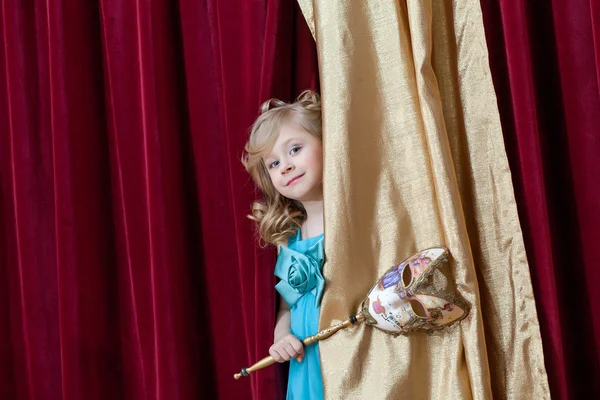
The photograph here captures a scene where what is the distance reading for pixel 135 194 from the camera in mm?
1754

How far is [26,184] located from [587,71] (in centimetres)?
142

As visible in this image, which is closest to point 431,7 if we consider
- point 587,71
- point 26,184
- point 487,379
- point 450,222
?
point 587,71

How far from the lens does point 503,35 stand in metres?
1.44

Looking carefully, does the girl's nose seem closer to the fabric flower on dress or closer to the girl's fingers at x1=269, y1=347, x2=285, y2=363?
the fabric flower on dress

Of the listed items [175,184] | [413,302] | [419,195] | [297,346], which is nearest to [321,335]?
[297,346]

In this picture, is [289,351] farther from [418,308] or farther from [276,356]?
[418,308]

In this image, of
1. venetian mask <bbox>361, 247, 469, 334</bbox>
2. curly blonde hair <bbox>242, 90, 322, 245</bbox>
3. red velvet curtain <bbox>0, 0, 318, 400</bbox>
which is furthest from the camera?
red velvet curtain <bbox>0, 0, 318, 400</bbox>

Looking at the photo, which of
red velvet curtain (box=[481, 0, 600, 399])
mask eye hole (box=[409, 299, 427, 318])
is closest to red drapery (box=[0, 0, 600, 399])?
red velvet curtain (box=[481, 0, 600, 399])

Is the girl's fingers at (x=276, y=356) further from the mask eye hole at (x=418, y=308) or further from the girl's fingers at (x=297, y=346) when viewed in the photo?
the mask eye hole at (x=418, y=308)

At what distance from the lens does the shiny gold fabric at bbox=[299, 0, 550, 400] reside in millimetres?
1302

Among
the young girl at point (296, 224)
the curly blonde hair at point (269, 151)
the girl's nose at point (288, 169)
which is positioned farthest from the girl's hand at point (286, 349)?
the girl's nose at point (288, 169)

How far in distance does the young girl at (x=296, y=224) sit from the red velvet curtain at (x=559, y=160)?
40 cm

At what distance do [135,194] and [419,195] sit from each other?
29.5 inches

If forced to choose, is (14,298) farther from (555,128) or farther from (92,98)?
(555,128)
